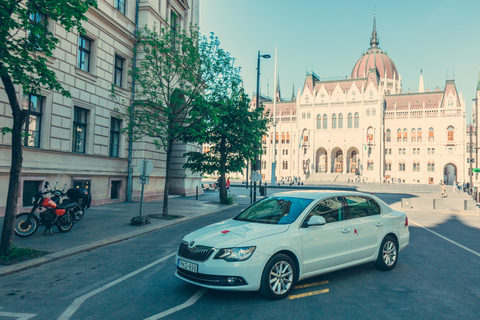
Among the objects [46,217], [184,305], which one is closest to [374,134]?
[46,217]

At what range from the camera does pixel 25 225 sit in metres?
9.22

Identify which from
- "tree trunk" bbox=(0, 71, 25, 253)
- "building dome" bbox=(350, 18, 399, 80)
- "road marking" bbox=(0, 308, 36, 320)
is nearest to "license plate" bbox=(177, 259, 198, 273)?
"road marking" bbox=(0, 308, 36, 320)

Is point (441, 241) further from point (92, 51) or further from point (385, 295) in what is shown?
point (92, 51)

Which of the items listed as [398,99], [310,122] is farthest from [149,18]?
[398,99]

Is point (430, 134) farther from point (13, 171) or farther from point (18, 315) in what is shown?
point (18, 315)

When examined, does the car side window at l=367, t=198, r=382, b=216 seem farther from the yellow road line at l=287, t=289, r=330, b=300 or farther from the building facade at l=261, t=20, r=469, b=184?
the building facade at l=261, t=20, r=469, b=184

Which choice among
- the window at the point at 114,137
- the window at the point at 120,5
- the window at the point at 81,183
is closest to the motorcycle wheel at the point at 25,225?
the window at the point at 81,183

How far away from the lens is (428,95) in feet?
275

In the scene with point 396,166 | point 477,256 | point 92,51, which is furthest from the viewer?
point 396,166

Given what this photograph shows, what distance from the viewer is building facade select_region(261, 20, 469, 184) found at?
77.4 metres

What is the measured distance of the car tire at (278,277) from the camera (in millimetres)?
4755

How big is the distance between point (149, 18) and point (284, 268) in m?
19.7

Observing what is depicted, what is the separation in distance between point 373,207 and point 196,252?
146 inches

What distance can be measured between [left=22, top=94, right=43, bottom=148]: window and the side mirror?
40.9 ft
